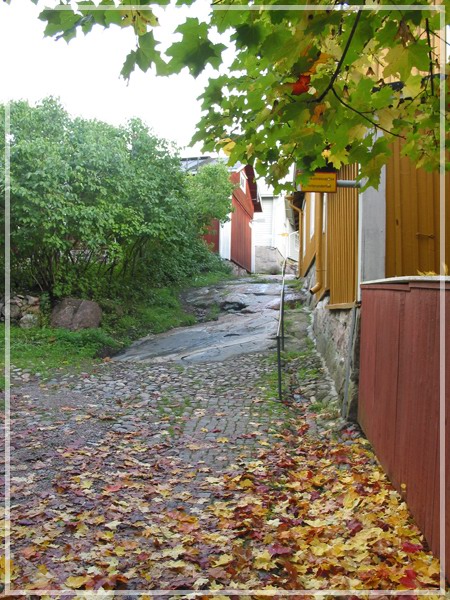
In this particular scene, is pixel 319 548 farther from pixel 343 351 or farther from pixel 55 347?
pixel 55 347

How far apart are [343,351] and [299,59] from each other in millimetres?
4728

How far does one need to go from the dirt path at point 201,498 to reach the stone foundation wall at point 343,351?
0.97 feet

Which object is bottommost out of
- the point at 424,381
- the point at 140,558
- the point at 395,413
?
the point at 140,558

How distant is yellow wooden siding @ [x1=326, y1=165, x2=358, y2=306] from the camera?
6.77 m

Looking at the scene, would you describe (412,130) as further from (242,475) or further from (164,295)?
(164,295)

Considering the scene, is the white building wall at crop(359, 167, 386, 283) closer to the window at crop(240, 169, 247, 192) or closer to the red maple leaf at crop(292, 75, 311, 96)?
the red maple leaf at crop(292, 75, 311, 96)

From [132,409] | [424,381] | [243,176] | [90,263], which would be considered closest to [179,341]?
[90,263]

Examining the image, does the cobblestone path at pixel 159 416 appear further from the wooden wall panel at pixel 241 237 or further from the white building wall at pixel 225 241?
the wooden wall panel at pixel 241 237

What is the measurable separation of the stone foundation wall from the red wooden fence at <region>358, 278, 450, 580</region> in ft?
2.06

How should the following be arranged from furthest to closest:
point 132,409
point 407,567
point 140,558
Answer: point 132,409 < point 140,558 < point 407,567

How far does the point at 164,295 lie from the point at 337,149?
40.8 ft

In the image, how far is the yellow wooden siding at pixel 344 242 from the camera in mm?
6766

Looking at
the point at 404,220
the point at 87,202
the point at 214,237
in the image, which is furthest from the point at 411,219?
the point at 214,237

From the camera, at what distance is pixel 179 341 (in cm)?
1150
